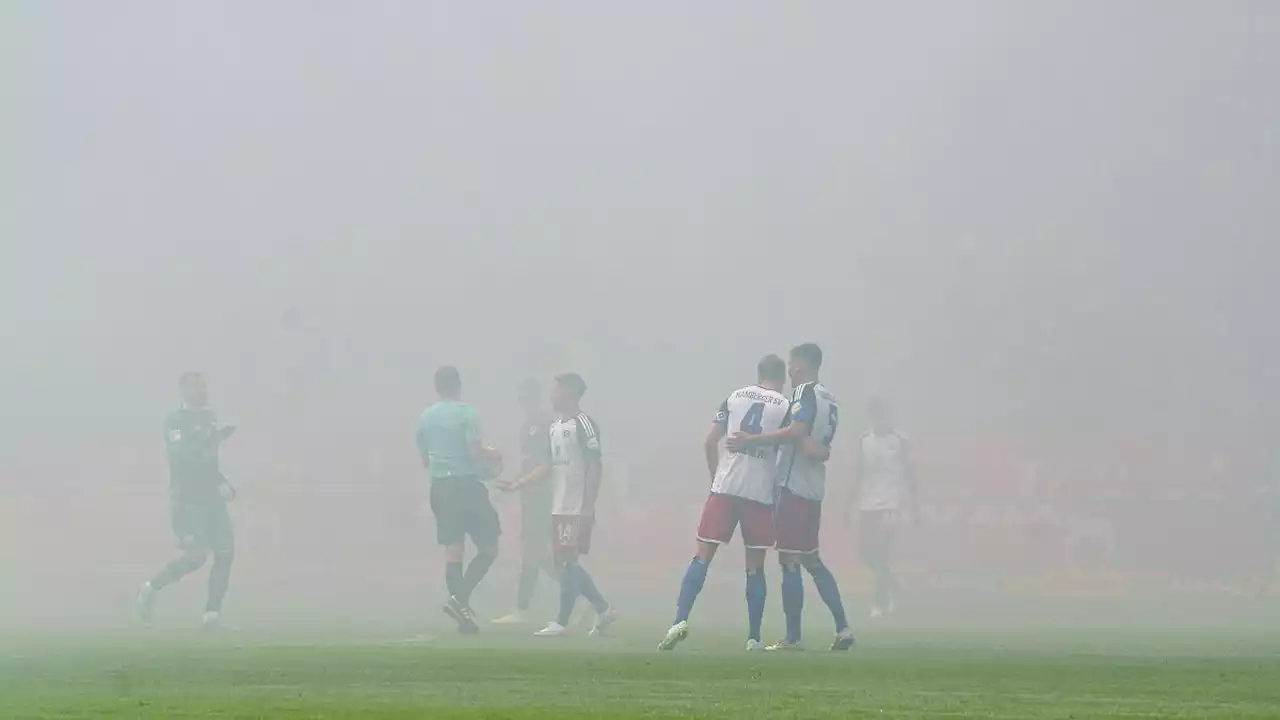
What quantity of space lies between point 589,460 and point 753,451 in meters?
3.13

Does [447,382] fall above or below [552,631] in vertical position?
above

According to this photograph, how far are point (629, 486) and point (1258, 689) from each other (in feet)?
89.6

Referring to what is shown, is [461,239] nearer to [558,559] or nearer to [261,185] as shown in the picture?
[261,185]

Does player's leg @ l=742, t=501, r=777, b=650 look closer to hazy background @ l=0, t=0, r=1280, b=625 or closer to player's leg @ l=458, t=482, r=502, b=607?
player's leg @ l=458, t=482, r=502, b=607

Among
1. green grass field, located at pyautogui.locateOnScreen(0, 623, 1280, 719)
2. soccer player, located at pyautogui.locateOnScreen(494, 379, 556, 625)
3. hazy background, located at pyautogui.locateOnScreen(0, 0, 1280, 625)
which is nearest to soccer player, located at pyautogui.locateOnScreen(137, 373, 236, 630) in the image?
soccer player, located at pyautogui.locateOnScreen(494, 379, 556, 625)

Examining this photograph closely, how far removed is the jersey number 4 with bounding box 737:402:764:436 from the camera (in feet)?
34.2

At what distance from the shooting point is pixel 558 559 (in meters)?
13.5

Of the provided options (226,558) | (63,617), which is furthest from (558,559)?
(63,617)

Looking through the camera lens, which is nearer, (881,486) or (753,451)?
(753,451)

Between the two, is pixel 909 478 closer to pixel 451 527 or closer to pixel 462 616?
pixel 451 527

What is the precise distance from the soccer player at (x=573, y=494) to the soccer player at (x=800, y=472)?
115 inches

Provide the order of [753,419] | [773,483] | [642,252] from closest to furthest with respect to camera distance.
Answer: [753,419]
[773,483]
[642,252]

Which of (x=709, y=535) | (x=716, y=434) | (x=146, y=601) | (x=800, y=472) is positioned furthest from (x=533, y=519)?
(x=800, y=472)

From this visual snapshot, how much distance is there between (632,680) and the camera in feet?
26.4
